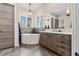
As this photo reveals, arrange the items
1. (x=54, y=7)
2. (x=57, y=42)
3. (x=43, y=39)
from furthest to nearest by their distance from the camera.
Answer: (x=43, y=39), (x=54, y=7), (x=57, y=42)

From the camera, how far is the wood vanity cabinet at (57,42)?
2.48 m

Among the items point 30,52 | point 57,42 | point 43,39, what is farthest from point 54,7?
point 30,52

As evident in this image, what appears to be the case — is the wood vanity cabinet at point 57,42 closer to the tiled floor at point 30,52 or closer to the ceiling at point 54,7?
the tiled floor at point 30,52

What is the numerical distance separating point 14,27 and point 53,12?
5.66 feet

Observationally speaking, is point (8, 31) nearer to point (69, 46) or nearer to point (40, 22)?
point (40, 22)

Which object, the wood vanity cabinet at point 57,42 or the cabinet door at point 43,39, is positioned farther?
the cabinet door at point 43,39

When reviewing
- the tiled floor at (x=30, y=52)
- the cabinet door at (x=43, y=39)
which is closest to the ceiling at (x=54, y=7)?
the cabinet door at (x=43, y=39)

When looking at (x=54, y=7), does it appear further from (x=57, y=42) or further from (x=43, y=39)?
(x=43, y=39)

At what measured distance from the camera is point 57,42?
297 centimetres

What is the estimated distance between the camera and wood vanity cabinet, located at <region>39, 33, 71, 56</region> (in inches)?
97.5

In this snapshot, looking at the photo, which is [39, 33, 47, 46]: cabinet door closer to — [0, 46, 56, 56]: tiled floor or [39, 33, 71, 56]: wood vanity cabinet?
[39, 33, 71, 56]: wood vanity cabinet

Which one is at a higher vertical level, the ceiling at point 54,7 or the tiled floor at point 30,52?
the ceiling at point 54,7

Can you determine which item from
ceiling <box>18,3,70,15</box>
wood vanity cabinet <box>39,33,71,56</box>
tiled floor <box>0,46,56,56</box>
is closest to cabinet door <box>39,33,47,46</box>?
wood vanity cabinet <box>39,33,71,56</box>

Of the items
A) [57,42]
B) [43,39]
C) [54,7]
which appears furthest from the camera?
[43,39]
